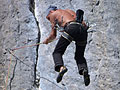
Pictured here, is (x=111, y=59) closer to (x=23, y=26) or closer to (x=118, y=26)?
(x=118, y=26)

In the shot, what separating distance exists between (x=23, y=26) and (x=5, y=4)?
30.6 inches

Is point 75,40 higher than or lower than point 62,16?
lower

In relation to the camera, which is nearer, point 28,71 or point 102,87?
point 102,87

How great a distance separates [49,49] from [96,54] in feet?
3.76

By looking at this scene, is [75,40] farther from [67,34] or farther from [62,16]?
[62,16]

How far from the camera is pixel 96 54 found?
19.7ft

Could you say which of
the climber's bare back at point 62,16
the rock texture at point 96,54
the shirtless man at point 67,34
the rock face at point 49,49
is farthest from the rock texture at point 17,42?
the climber's bare back at point 62,16

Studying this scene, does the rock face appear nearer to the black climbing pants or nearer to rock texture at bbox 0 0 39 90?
rock texture at bbox 0 0 39 90

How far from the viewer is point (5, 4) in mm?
6715

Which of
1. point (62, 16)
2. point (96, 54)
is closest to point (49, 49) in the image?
point (96, 54)

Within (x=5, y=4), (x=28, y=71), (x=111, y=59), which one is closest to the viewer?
(x=111, y=59)

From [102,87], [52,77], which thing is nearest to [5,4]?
[52,77]

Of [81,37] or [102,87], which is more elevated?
[81,37]

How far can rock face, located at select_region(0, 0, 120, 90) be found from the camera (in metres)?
5.81
